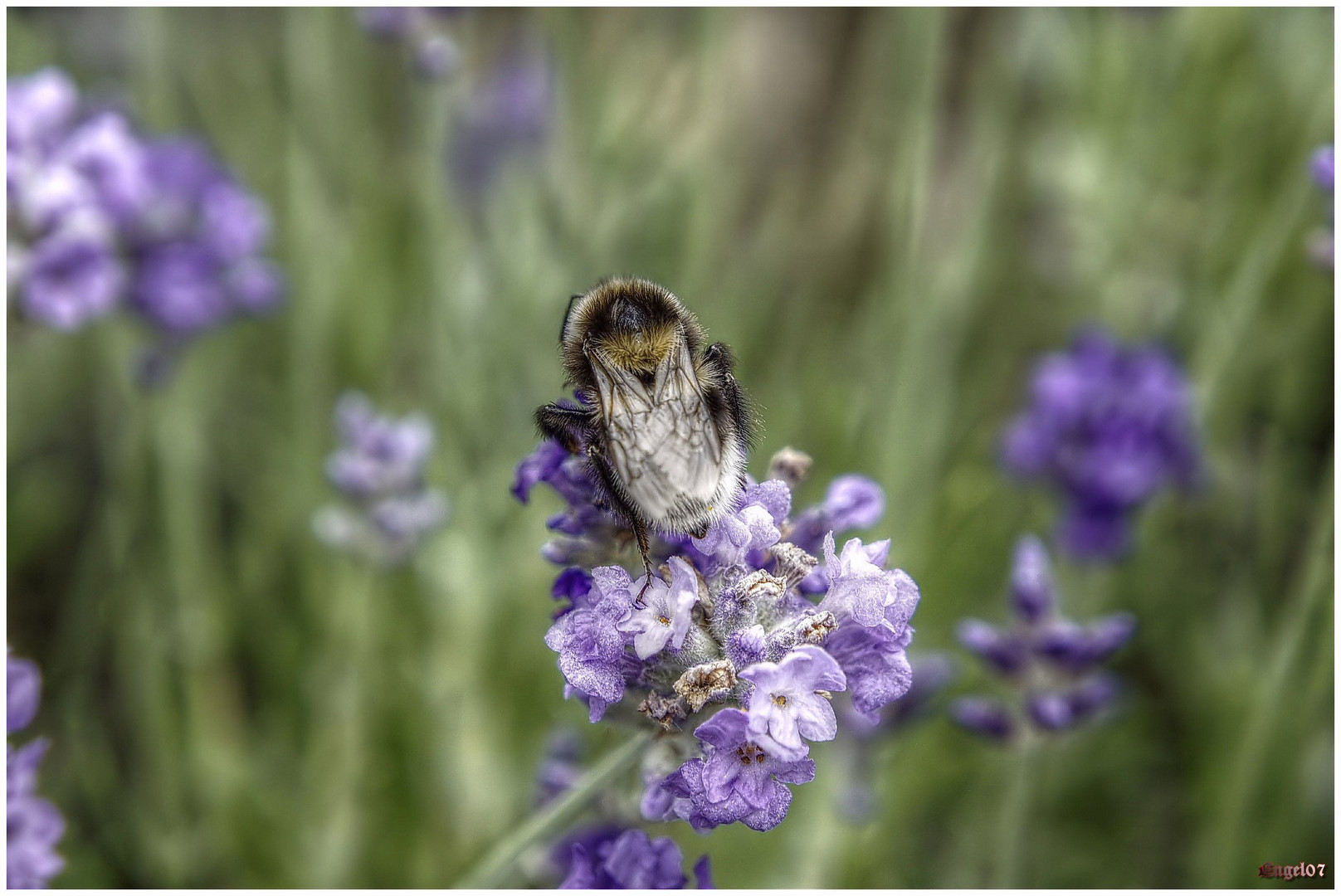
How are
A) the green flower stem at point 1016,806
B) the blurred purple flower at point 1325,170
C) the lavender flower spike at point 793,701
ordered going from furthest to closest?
the green flower stem at point 1016,806 → the blurred purple flower at point 1325,170 → the lavender flower spike at point 793,701

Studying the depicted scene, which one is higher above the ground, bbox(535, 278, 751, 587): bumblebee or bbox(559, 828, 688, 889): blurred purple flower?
bbox(535, 278, 751, 587): bumblebee

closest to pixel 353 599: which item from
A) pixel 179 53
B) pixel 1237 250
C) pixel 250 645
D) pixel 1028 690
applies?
pixel 250 645

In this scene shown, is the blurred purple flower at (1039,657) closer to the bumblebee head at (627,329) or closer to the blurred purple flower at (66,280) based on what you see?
the bumblebee head at (627,329)

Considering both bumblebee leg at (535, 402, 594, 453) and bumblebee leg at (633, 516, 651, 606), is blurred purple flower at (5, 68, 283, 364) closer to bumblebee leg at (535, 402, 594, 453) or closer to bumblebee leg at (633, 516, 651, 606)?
bumblebee leg at (535, 402, 594, 453)

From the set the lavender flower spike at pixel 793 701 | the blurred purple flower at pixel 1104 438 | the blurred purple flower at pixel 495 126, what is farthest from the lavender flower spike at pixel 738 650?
the blurred purple flower at pixel 495 126

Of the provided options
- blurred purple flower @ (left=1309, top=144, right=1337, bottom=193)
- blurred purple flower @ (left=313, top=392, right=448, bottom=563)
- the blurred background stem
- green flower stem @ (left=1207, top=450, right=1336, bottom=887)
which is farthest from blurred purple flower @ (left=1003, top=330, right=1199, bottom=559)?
the blurred background stem

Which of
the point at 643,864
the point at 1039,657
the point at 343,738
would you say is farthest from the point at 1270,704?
the point at 343,738

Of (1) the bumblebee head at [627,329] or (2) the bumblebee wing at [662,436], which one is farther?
(1) the bumblebee head at [627,329]

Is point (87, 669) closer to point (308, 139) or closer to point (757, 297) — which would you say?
point (308, 139)
